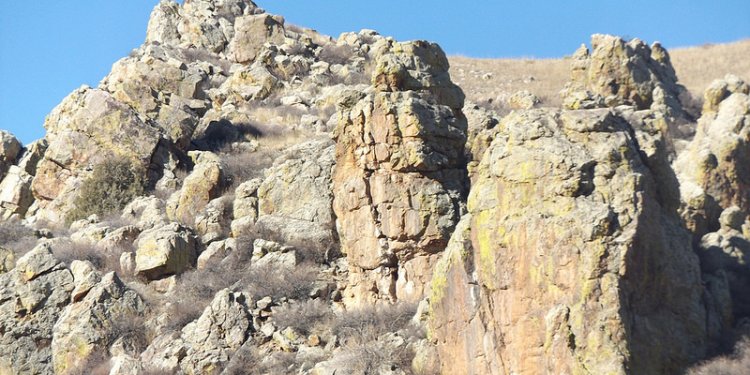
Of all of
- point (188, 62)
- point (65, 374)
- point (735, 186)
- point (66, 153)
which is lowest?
point (65, 374)

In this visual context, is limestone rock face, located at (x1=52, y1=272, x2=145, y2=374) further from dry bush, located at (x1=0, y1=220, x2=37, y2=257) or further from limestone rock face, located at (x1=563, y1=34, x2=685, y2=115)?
limestone rock face, located at (x1=563, y1=34, x2=685, y2=115)

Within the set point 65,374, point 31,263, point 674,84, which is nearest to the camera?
point 65,374

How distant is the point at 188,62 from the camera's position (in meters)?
43.3

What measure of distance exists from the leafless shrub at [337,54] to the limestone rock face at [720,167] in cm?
2392

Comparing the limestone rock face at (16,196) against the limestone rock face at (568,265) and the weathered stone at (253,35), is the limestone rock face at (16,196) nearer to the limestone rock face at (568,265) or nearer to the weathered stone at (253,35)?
the weathered stone at (253,35)

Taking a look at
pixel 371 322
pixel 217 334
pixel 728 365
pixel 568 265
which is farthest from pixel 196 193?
pixel 728 365

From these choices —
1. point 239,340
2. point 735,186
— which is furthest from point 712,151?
point 239,340

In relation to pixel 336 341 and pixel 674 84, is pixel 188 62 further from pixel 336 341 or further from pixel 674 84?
pixel 336 341

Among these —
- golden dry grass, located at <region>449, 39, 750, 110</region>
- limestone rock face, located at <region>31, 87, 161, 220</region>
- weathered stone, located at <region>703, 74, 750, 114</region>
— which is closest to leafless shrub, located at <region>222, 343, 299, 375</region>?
weathered stone, located at <region>703, 74, 750, 114</region>

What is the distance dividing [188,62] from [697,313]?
Result: 3209 cm

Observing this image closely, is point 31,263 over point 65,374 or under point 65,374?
over

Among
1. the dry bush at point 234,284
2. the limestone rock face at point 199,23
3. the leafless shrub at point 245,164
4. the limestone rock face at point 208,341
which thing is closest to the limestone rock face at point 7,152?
the leafless shrub at point 245,164

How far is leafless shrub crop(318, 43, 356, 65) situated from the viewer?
44.3 meters

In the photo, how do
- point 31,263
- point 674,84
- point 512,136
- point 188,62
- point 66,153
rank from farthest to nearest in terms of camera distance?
point 188,62
point 674,84
point 66,153
point 31,263
point 512,136
